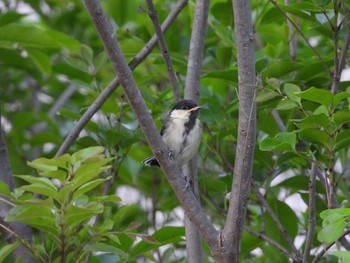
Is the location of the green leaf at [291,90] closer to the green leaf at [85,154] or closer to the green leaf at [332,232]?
the green leaf at [332,232]

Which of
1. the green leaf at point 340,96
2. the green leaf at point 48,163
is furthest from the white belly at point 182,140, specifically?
the green leaf at point 48,163

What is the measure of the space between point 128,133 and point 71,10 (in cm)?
228

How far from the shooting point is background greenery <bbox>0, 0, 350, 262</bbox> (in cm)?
299

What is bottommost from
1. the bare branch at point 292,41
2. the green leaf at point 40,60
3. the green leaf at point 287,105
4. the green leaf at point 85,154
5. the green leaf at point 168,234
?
the green leaf at point 168,234

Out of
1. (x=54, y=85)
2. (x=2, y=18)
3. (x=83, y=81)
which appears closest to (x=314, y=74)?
(x=83, y=81)

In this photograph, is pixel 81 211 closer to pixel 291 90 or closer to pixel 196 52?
pixel 291 90

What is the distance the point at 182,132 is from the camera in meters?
4.54

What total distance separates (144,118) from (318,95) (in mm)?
706

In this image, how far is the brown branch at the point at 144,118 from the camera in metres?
2.55

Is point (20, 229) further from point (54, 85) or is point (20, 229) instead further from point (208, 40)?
point (54, 85)

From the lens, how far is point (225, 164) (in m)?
4.01

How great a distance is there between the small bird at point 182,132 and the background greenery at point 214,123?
86 millimetres

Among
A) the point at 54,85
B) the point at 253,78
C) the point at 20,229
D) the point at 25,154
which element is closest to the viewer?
the point at 253,78

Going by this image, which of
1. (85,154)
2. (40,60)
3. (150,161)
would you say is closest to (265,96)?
(85,154)
